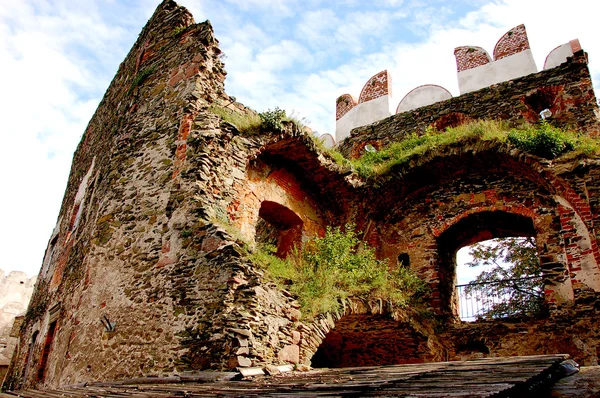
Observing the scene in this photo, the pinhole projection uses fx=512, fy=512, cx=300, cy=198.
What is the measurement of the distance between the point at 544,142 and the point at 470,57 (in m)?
5.82

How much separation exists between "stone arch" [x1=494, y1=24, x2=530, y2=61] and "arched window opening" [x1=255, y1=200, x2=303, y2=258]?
7.94 m

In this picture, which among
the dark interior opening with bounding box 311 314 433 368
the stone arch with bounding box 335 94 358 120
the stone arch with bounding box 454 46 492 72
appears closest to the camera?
the dark interior opening with bounding box 311 314 433 368

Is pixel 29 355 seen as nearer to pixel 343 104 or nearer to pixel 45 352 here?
pixel 45 352

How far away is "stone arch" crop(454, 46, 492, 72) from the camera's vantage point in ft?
46.0

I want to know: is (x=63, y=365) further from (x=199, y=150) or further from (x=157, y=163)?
(x=199, y=150)

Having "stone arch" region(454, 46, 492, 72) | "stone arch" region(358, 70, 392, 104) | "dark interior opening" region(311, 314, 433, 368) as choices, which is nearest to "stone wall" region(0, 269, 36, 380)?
"stone arch" region(358, 70, 392, 104)

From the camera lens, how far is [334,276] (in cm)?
789

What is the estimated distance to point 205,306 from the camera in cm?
652

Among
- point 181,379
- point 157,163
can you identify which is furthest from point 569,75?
point 181,379

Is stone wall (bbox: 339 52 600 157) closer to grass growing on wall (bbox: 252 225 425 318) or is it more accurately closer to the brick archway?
the brick archway

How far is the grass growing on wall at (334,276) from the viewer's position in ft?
23.8

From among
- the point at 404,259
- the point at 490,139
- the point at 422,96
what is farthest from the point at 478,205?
the point at 422,96

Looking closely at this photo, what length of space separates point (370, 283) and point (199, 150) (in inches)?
136

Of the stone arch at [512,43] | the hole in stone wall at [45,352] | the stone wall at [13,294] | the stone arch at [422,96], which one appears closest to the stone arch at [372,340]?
the hole in stone wall at [45,352]
